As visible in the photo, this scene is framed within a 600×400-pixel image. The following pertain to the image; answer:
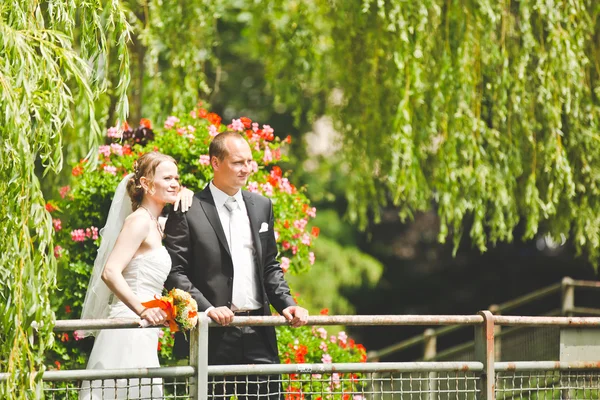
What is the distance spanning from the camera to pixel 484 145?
964 centimetres

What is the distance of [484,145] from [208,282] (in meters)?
5.03

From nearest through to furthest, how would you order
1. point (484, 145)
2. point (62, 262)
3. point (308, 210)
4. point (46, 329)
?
1. point (46, 329)
2. point (62, 262)
3. point (308, 210)
4. point (484, 145)

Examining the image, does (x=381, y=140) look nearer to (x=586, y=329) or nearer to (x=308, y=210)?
(x=308, y=210)

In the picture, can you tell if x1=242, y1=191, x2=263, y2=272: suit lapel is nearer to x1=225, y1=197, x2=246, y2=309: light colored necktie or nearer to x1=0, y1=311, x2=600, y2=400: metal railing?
x1=225, y1=197, x2=246, y2=309: light colored necktie

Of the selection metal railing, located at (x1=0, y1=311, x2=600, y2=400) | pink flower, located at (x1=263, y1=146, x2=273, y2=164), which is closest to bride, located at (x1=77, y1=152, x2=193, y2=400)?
metal railing, located at (x1=0, y1=311, x2=600, y2=400)

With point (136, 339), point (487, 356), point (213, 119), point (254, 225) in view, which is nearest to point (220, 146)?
point (254, 225)

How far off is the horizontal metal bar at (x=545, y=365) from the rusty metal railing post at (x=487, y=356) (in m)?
0.06

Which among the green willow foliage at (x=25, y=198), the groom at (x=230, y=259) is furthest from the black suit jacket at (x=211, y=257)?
the green willow foliage at (x=25, y=198)

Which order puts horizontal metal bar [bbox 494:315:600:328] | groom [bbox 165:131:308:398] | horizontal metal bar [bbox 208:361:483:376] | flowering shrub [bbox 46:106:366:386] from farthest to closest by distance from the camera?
flowering shrub [bbox 46:106:366:386]
horizontal metal bar [bbox 494:315:600:328]
groom [bbox 165:131:308:398]
horizontal metal bar [bbox 208:361:483:376]

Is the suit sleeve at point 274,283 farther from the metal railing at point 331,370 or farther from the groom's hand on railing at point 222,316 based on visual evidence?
the groom's hand on railing at point 222,316

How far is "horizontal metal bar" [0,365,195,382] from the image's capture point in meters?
4.56

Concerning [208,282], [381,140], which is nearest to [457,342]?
[381,140]

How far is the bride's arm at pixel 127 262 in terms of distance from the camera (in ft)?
15.5

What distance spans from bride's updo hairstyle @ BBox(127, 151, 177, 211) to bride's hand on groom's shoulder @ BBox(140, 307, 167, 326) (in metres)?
0.90
